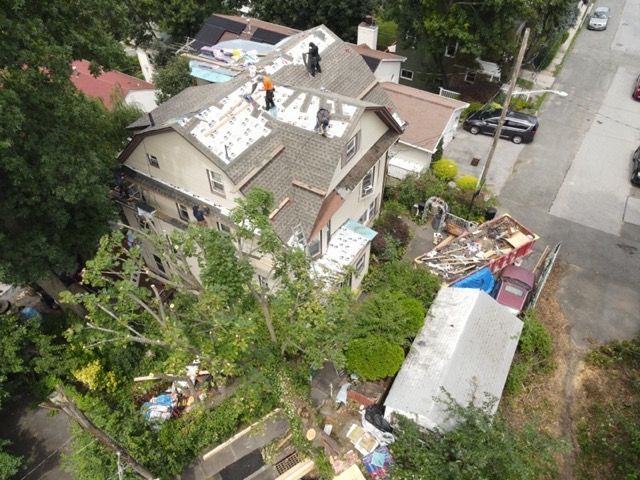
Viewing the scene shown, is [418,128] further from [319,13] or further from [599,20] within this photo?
[599,20]

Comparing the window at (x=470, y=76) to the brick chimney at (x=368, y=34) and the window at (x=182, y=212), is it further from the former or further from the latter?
the window at (x=182, y=212)

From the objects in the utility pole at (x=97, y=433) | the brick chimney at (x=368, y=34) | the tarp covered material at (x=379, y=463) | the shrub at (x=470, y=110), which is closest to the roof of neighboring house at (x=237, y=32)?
the brick chimney at (x=368, y=34)

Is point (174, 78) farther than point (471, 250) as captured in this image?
Yes

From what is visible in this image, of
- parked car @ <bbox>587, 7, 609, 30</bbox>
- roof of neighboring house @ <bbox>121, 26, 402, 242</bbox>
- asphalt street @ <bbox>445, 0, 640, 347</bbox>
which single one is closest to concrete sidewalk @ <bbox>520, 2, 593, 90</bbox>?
asphalt street @ <bbox>445, 0, 640, 347</bbox>

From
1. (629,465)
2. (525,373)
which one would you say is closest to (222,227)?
(525,373)

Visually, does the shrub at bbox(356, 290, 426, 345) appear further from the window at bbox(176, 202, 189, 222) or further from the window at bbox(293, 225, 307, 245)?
the window at bbox(176, 202, 189, 222)

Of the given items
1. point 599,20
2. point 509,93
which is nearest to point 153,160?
point 509,93

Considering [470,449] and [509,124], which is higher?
[509,124]
